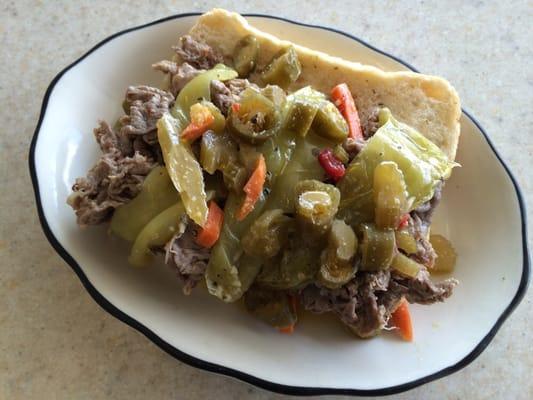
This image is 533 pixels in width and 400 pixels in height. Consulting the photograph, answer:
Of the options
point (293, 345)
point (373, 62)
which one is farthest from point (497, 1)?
point (293, 345)

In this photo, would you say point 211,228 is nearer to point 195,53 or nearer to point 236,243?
point 236,243

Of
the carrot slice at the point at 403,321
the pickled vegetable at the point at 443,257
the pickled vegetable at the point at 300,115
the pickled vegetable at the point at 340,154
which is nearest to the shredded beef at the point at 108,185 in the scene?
the pickled vegetable at the point at 300,115

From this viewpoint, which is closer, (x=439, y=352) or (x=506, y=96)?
(x=439, y=352)

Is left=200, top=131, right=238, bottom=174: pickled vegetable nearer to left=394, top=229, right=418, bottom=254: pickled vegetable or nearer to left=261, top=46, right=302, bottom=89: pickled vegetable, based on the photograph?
left=261, top=46, right=302, bottom=89: pickled vegetable

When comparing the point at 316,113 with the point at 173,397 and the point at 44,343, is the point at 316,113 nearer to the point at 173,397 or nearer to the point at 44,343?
the point at 173,397

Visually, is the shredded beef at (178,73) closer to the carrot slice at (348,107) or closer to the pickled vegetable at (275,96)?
the pickled vegetable at (275,96)

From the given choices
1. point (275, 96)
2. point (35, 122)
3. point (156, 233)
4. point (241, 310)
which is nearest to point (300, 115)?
point (275, 96)
